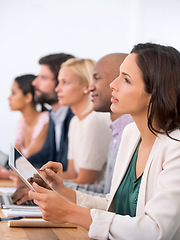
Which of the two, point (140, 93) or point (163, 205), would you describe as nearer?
point (163, 205)

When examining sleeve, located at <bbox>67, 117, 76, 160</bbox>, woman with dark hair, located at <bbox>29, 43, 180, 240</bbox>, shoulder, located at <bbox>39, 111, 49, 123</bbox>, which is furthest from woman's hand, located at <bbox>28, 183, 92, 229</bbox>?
shoulder, located at <bbox>39, 111, 49, 123</bbox>

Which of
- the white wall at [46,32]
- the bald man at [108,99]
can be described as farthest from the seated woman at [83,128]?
the white wall at [46,32]

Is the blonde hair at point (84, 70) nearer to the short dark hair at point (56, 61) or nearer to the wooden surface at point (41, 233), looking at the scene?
the short dark hair at point (56, 61)

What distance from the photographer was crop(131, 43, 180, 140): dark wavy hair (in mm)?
1229

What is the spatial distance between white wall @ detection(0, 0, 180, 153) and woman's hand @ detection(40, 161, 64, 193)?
150 inches

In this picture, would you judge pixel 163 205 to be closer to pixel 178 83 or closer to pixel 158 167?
pixel 158 167

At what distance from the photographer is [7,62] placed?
5.27 metres

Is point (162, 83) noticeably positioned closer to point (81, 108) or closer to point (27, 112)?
point (81, 108)

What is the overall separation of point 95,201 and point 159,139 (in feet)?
1.40

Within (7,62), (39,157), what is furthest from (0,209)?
(7,62)

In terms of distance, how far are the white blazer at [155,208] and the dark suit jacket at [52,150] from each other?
1.94 meters

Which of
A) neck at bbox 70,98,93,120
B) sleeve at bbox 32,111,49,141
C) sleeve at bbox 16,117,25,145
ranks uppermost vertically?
neck at bbox 70,98,93,120

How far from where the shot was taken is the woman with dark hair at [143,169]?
1120 millimetres

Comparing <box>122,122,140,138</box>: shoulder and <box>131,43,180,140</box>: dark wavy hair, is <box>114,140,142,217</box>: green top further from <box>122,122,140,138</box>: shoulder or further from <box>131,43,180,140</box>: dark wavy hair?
<box>131,43,180,140</box>: dark wavy hair
